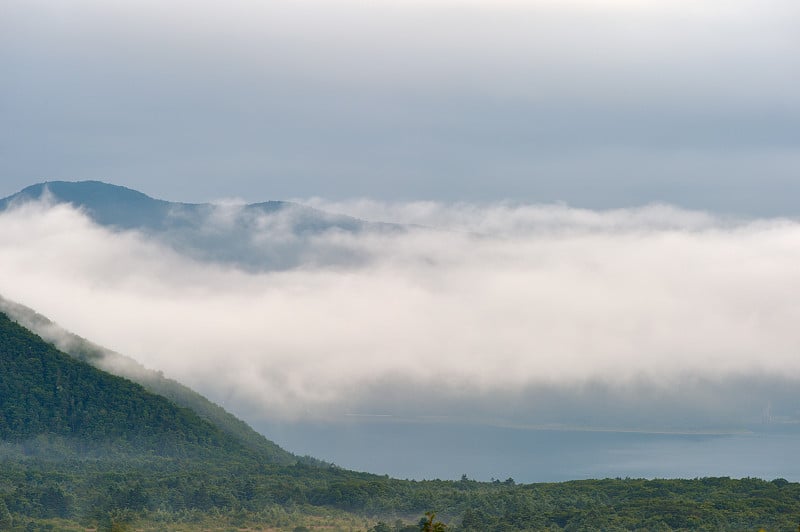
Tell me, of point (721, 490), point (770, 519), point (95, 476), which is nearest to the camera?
point (770, 519)

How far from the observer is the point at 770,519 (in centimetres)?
15088

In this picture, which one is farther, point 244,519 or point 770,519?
point 244,519

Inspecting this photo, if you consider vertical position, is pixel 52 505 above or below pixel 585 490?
below

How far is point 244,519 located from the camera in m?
163

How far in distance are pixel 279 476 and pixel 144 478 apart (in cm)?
2170

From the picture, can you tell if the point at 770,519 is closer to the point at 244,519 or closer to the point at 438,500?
the point at 438,500

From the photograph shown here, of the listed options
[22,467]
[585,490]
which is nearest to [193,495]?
[22,467]

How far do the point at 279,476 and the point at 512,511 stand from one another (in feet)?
144

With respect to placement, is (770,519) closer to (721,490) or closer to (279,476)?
(721,490)

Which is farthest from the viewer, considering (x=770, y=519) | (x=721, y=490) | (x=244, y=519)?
(x=721, y=490)

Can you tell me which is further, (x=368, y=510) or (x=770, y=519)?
(x=368, y=510)

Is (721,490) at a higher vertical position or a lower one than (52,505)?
higher

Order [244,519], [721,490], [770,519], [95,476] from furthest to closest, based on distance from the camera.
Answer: [95,476] → [721,490] → [244,519] → [770,519]

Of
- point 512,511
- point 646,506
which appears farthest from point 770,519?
point 512,511
